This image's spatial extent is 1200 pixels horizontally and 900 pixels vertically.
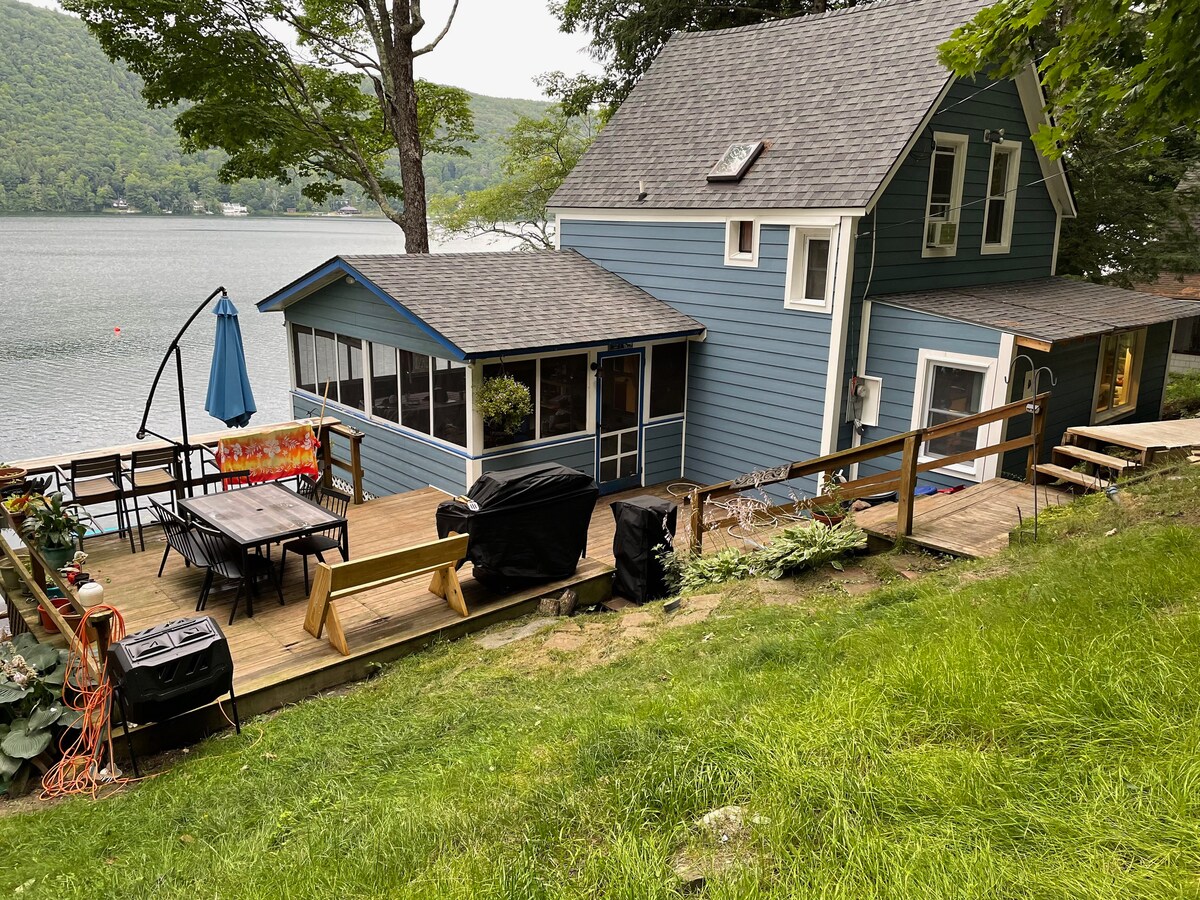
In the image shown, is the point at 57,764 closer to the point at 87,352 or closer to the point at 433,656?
the point at 433,656

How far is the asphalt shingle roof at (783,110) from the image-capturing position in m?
11.4

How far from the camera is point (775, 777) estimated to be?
3.61m

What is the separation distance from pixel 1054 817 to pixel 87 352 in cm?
3273

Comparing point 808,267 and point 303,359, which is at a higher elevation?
point 808,267

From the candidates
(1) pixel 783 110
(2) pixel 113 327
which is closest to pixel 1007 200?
(1) pixel 783 110

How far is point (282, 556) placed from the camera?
8.71 m

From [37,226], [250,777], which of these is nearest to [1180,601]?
[250,777]

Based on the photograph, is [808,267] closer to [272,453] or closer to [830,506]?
[830,506]

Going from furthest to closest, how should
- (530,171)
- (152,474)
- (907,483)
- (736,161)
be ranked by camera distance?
(530,171) → (736,161) → (152,474) → (907,483)

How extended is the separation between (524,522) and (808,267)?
5777mm

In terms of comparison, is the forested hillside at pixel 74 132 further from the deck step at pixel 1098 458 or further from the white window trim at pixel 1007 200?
the deck step at pixel 1098 458

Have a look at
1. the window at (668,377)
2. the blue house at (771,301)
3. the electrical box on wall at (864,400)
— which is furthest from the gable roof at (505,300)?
the electrical box on wall at (864,400)

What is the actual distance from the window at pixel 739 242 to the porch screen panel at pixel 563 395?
102 inches

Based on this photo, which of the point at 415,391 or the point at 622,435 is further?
the point at 622,435
